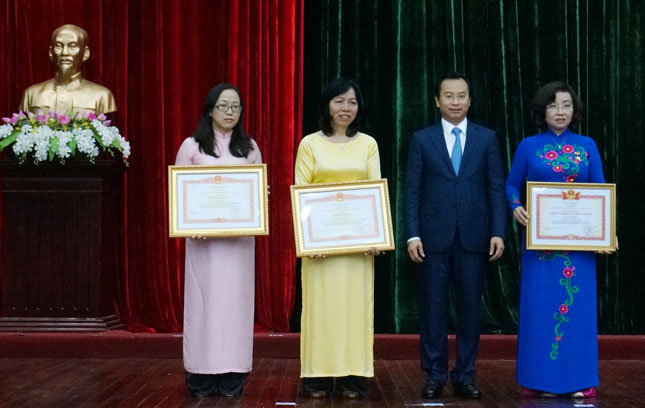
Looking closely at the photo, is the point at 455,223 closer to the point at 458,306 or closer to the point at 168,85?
the point at 458,306

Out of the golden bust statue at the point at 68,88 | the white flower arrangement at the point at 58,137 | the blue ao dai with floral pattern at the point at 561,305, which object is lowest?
the blue ao dai with floral pattern at the point at 561,305

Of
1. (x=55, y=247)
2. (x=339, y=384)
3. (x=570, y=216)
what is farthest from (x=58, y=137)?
(x=570, y=216)

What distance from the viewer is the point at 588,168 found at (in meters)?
3.93

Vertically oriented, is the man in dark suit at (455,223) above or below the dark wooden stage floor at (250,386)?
above

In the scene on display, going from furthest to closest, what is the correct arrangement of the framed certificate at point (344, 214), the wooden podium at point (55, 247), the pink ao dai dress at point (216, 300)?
the wooden podium at point (55, 247)
the pink ao dai dress at point (216, 300)
the framed certificate at point (344, 214)

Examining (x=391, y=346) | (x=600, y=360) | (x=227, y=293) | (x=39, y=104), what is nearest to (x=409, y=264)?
(x=391, y=346)

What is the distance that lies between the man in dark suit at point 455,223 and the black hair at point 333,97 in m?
0.29

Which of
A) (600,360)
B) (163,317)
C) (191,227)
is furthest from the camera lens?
(163,317)

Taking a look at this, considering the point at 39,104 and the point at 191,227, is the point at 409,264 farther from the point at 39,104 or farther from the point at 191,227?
the point at 39,104

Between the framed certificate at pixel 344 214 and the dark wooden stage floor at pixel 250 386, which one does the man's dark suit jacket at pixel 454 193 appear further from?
the dark wooden stage floor at pixel 250 386

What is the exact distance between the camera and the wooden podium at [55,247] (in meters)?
5.13

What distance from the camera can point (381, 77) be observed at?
224 inches

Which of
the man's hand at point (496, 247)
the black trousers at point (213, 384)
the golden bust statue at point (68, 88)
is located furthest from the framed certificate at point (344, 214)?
the golden bust statue at point (68, 88)

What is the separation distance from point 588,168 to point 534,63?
1900mm
